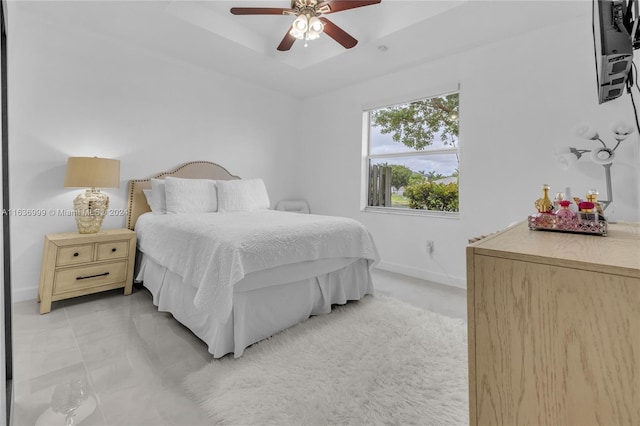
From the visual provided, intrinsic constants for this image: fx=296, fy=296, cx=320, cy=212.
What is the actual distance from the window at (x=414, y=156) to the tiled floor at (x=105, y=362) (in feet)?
4.63

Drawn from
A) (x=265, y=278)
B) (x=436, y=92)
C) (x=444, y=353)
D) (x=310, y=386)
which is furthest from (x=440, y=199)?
(x=310, y=386)

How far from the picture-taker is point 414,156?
365 centimetres

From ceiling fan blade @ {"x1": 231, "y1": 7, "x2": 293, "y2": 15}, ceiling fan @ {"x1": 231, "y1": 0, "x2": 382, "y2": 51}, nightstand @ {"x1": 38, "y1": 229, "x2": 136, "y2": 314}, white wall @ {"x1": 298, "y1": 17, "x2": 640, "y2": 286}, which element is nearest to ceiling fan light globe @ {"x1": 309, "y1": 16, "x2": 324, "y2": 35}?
ceiling fan @ {"x1": 231, "y1": 0, "x2": 382, "y2": 51}

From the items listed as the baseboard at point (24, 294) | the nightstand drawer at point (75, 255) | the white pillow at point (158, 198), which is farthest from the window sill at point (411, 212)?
the baseboard at point (24, 294)

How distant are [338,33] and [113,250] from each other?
8.80ft

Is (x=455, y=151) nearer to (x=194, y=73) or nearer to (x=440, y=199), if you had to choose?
(x=440, y=199)

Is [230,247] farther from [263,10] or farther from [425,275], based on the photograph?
[425,275]

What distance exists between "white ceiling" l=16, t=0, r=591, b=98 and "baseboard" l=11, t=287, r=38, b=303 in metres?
2.36

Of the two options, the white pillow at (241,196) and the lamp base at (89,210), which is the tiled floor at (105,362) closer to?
the lamp base at (89,210)

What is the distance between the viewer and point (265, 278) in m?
1.91

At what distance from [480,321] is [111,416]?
1557 millimetres

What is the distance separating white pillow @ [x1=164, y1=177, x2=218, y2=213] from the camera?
2982 mm

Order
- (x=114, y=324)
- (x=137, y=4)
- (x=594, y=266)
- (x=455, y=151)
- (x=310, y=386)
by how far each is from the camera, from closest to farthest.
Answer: (x=594, y=266), (x=310, y=386), (x=114, y=324), (x=137, y=4), (x=455, y=151)

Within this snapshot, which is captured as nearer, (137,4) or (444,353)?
(444,353)
